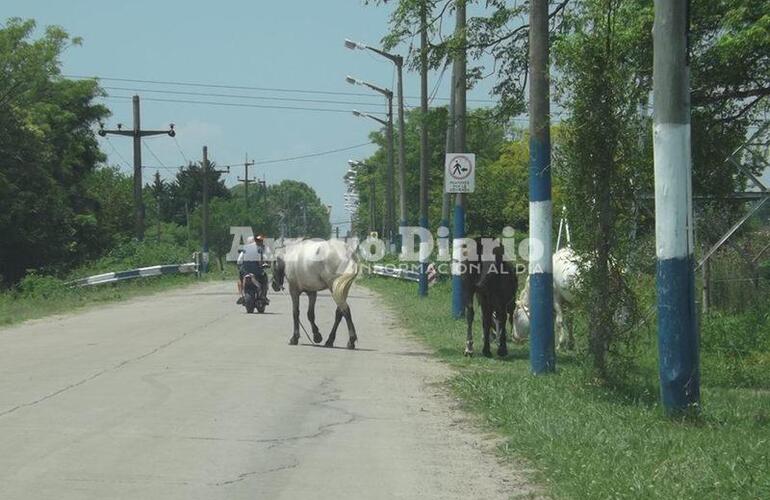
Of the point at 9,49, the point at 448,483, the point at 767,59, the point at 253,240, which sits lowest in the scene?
the point at 448,483

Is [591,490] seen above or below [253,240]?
below

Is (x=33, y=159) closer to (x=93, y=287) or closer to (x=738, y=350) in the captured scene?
(x=93, y=287)

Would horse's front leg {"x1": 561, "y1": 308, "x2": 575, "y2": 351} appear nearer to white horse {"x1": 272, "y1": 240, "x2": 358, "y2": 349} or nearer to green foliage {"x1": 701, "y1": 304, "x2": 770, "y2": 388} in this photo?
green foliage {"x1": 701, "y1": 304, "x2": 770, "y2": 388}

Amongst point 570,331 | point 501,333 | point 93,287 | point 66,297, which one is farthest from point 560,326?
point 93,287

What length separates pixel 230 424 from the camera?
33.7 ft

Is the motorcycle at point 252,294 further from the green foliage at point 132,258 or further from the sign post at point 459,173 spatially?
the green foliage at point 132,258

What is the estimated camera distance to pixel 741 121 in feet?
50.8

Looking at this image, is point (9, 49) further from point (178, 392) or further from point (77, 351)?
point (178, 392)

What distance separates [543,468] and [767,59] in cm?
814

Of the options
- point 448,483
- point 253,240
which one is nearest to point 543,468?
point 448,483

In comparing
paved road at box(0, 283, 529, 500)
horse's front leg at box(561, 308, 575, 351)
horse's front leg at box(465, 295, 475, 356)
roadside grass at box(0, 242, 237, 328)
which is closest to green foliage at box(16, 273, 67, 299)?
roadside grass at box(0, 242, 237, 328)

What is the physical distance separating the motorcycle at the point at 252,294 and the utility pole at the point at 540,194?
13.0 meters

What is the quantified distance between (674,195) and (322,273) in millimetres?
9381

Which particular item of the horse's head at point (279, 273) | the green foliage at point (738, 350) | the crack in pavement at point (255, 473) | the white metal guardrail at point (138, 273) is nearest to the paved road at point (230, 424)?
the crack in pavement at point (255, 473)
